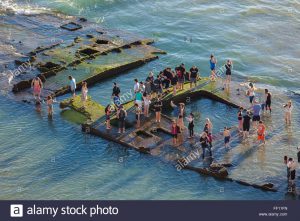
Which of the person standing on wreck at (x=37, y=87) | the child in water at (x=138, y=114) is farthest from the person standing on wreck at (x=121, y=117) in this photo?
the person standing on wreck at (x=37, y=87)

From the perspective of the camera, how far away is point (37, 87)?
49500 mm

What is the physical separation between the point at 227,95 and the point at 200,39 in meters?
16.2

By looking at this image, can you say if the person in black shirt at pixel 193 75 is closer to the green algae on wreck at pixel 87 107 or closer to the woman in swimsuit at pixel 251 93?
the woman in swimsuit at pixel 251 93

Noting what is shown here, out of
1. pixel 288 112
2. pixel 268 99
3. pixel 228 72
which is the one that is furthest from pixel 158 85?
pixel 288 112

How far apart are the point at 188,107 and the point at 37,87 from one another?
11.6 metres

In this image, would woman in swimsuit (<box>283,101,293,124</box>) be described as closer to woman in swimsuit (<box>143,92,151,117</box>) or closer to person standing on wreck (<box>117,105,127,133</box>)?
woman in swimsuit (<box>143,92,151,117</box>)

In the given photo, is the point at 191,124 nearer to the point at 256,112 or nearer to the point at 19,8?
the point at 256,112

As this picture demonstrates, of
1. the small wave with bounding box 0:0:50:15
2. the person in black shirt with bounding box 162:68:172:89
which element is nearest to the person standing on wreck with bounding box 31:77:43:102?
the person in black shirt with bounding box 162:68:172:89

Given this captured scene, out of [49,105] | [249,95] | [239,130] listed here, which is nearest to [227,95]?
[249,95]

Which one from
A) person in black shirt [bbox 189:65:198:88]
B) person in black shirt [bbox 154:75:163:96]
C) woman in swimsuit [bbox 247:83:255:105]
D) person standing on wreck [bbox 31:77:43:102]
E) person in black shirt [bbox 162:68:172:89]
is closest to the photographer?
person in black shirt [bbox 154:75:163:96]

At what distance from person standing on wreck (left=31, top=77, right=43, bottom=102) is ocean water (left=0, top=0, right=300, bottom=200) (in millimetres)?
1164

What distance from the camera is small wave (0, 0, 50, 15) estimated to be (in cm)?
6984

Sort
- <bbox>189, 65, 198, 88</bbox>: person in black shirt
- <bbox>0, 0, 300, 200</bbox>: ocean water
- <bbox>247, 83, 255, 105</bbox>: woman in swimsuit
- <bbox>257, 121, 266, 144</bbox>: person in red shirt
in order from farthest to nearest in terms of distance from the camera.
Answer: <bbox>189, 65, 198, 88</bbox>: person in black shirt → <bbox>247, 83, 255, 105</bbox>: woman in swimsuit → <bbox>257, 121, 266, 144</bbox>: person in red shirt → <bbox>0, 0, 300, 200</bbox>: ocean water

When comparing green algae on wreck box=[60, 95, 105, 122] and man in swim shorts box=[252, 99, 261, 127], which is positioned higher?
man in swim shorts box=[252, 99, 261, 127]
